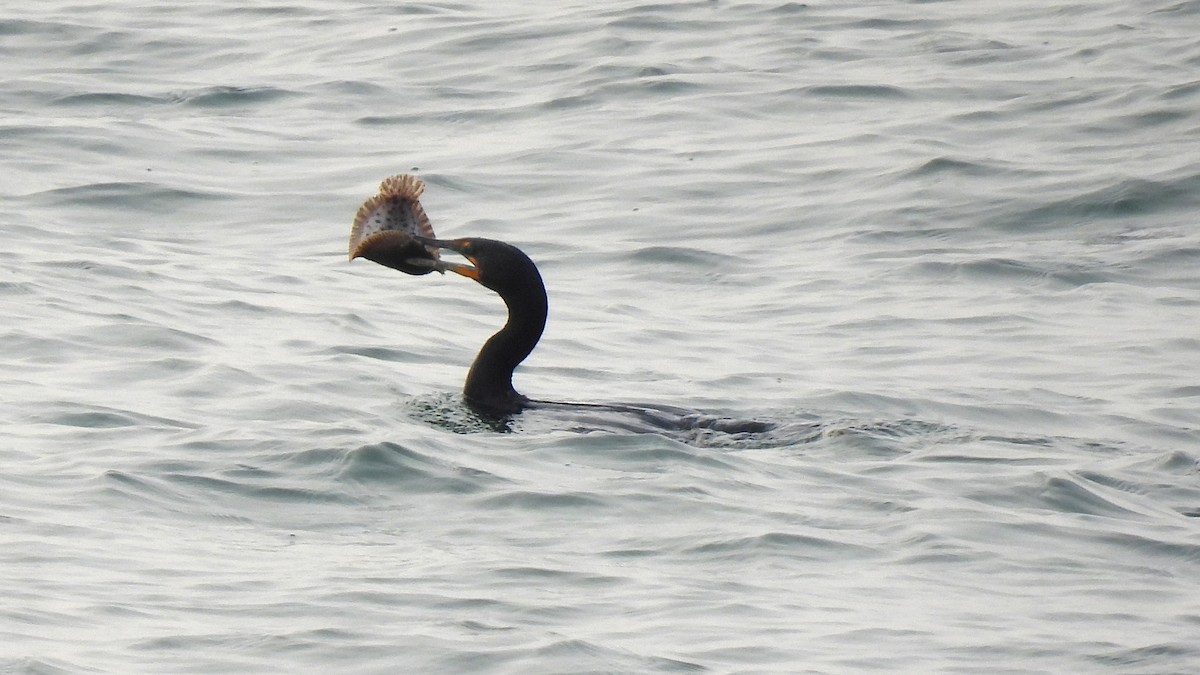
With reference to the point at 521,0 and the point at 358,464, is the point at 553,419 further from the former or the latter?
the point at 521,0

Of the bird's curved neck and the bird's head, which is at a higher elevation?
the bird's head

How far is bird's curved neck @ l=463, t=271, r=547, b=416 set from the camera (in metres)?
9.62

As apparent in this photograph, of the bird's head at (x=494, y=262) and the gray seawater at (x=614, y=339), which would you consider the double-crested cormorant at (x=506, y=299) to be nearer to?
the bird's head at (x=494, y=262)

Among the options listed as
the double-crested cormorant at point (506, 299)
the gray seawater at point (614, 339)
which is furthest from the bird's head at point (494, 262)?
the gray seawater at point (614, 339)

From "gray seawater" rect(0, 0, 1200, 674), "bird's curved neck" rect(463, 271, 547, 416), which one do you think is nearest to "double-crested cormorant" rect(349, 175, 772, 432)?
"bird's curved neck" rect(463, 271, 547, 416)

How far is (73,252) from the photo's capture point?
12.3m

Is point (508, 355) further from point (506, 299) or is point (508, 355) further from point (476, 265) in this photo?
point (476, 265)

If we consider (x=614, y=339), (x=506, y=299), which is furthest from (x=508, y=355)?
(x=614, y=339)

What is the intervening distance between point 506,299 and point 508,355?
0.30 metres

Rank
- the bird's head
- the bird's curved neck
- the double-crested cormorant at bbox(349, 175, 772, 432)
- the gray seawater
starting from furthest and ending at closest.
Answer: the bird's head < the double-crested cormorant at bbox(349, 175, 772, 432) < the bird's curved neck < the gray seawater

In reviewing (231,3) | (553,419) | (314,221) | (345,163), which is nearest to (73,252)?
(314,221)

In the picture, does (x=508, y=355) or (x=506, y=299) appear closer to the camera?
(x=508, y=355)

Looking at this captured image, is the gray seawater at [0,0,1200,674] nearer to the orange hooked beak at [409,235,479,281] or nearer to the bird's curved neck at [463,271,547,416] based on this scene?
the bird's curved neck at [463,271,547,416]

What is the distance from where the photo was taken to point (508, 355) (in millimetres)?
9836
